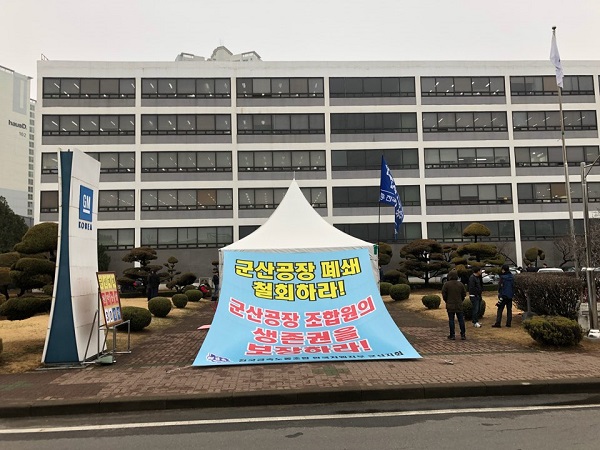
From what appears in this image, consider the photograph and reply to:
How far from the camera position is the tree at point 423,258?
2741 centimetres

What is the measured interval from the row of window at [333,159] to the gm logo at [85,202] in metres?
28.0

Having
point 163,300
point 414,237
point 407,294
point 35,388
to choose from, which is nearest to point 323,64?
point 414,237

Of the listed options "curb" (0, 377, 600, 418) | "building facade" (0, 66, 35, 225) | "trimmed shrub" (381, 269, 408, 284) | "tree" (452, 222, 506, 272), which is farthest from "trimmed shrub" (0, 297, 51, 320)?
"building facade" (0, 66, 35, 225)

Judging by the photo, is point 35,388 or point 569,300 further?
point 569,300

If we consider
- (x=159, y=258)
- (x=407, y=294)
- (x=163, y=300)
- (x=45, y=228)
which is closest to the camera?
Result: (x=45, y=228)

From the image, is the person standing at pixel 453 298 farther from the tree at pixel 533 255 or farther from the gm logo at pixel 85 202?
the tree at pixel 533 255

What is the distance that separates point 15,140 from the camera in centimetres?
8725

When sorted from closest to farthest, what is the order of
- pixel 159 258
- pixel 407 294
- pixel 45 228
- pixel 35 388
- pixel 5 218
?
pixel 35 388 → pixel 45 228 → pixel 407 294 → pixel 159 258 → pixel 5 218

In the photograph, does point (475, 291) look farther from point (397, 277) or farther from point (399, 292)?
point (397, 277)

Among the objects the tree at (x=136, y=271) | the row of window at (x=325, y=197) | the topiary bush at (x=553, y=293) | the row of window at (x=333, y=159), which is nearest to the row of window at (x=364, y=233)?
the row of window at (x=325, y=197)

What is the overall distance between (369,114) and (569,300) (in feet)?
94.2

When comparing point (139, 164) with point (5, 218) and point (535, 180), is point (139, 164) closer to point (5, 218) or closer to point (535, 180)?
point (5, 218)

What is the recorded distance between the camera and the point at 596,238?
21281 millimetres

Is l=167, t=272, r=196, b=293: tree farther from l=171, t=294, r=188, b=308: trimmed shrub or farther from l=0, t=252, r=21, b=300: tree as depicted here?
l=0, t=252, r=21, b=300: tree
